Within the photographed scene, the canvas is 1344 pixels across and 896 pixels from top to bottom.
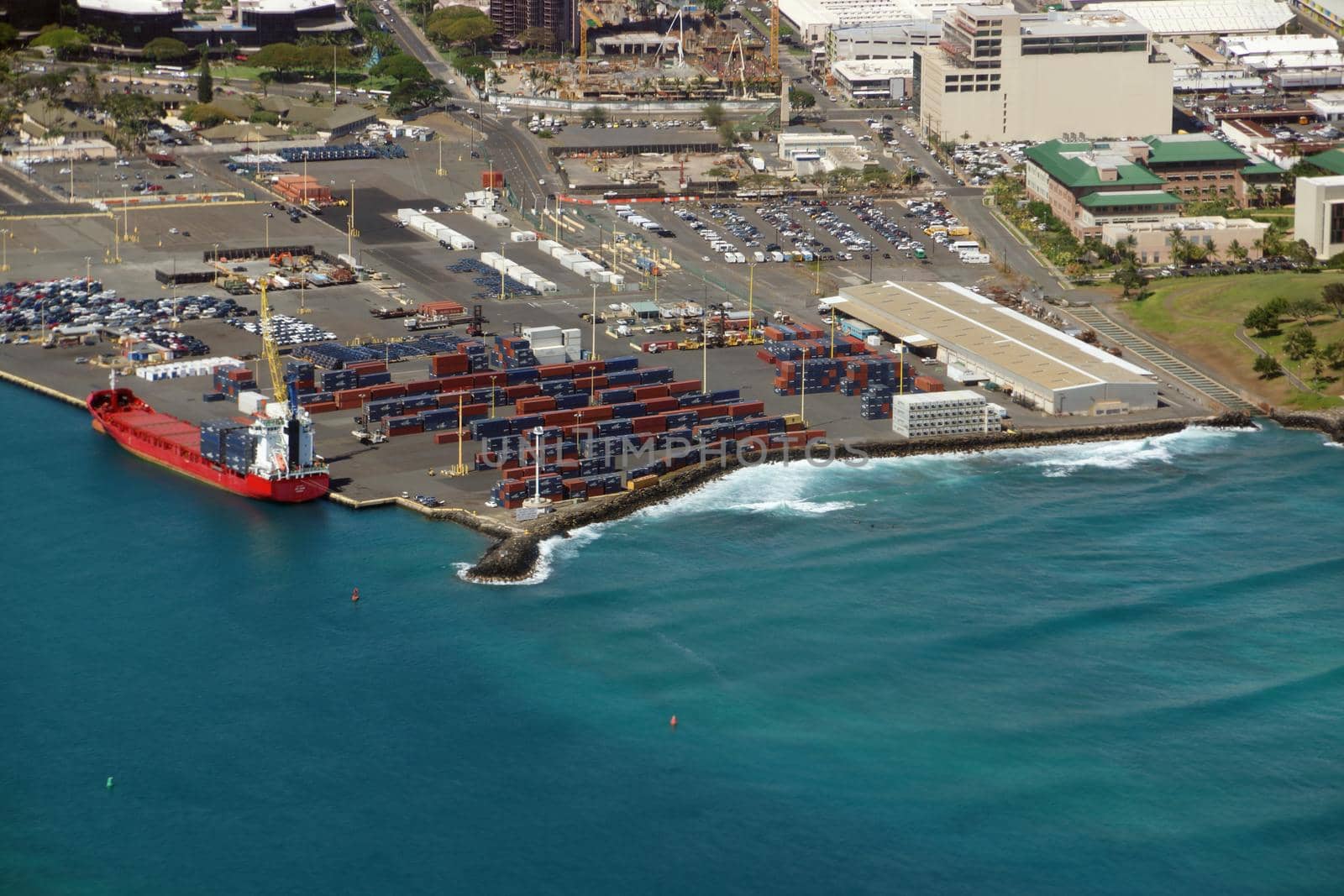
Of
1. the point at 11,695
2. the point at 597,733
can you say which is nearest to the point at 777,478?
the point at 597,733

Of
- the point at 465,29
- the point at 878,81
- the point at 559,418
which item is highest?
the point at 465,29

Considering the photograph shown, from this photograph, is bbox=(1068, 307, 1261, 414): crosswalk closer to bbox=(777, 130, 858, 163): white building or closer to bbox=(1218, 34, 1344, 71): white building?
A: bbox=(777, 130, 858, 163): white building

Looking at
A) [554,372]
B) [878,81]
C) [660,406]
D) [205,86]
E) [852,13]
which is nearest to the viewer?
[660,406]

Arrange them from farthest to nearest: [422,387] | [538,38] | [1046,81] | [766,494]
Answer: [538,38] < [1046,81] < [422,387] < [766,494]

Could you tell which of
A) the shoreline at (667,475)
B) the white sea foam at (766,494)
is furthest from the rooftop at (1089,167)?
the white sea foam at (766,494)

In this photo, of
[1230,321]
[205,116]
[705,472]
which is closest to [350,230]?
[205,116]

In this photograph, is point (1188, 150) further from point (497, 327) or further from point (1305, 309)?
point (497, 327)

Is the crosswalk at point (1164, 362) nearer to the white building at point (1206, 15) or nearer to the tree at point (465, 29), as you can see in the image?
the white building at point (1206, 15)

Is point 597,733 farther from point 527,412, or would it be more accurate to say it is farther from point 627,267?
point 627,267
